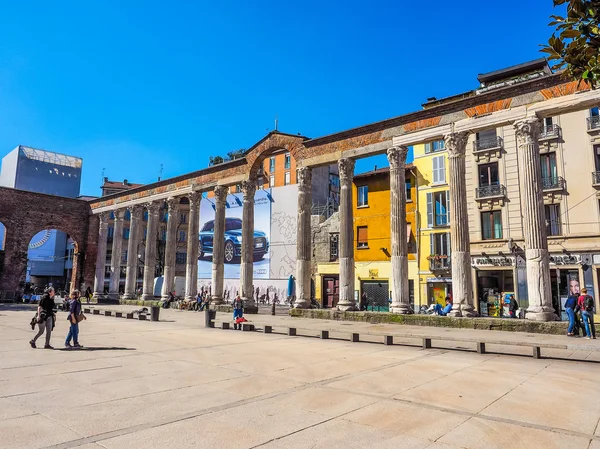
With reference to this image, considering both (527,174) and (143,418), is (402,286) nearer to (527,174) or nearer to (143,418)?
(527,174)

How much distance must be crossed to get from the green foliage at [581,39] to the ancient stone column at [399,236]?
49.5 ft

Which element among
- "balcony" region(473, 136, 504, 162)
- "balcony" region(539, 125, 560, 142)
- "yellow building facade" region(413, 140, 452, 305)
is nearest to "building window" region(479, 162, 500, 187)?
"balcony" region(473, 136, 504, 162)

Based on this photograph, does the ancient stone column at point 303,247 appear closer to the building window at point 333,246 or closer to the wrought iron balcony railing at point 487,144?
the wrought iron balcony railing at point 487,144

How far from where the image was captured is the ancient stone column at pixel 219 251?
89.6 ft

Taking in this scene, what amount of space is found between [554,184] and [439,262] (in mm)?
8296

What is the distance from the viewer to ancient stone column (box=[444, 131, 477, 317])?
56.5 ft

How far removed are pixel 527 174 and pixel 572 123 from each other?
34.7 ft

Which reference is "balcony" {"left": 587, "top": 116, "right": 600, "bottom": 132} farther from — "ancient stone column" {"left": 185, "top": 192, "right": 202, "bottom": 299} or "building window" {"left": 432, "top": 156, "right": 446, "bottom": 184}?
"ancient stone column" {"left": 185, "top": 192, "right": 202, "bottom": 299}

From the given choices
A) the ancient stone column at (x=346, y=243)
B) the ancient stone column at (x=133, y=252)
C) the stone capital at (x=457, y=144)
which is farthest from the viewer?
the ancient stone column at (x=133, y=252)

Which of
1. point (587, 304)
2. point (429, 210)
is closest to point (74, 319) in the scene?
point (587, 304)

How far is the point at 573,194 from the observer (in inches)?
922

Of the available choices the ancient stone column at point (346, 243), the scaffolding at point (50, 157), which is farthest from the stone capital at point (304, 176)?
the scaffolding at point (50, 157)

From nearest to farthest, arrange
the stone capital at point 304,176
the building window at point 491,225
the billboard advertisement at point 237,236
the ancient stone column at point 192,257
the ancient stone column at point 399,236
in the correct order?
the ancient stone column at point 399,236
the stone capital at point 304,176
the building window at point 491,225
the ancient stone column at point 192,257
the billboard advertisement at point 237,236

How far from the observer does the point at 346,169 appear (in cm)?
2177
